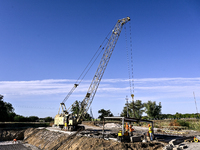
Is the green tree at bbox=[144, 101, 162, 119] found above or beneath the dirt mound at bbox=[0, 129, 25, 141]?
above

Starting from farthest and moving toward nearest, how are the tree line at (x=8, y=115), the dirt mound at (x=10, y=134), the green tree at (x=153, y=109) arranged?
the green tree at (x=153, y=109), the tree line at (x=8, y=115), the dirt mound at (x=10, y=134)

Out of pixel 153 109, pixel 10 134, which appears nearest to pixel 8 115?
pixel 10 134

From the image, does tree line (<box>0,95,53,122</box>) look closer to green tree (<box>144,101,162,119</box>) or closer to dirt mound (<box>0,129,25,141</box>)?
dirt mound (<box>0,129,25,141</box>)

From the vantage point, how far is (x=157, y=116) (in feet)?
215

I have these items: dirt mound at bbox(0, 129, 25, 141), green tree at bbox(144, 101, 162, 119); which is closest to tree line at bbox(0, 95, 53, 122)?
dirt mound at bbox(0, 129, 25, 141)

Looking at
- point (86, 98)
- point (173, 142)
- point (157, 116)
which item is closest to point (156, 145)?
point (173, 142)

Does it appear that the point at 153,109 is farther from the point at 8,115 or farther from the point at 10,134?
the point at 8,115

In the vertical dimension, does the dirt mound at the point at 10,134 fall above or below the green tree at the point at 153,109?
below

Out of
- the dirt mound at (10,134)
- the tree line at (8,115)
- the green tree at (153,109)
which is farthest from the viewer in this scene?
the green tree at (153,109)

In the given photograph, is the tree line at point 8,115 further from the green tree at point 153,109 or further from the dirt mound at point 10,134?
the green tree at point 153,109

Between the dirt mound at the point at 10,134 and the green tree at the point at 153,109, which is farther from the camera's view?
the green tree at the point at 153,109

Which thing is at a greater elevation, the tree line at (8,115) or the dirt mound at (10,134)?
the tree line at (8,115)

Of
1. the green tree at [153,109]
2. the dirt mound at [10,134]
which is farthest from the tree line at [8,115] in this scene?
the green tree at [153,109]

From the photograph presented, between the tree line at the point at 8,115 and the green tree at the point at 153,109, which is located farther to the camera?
Result: the green tree at the point at 153,109
